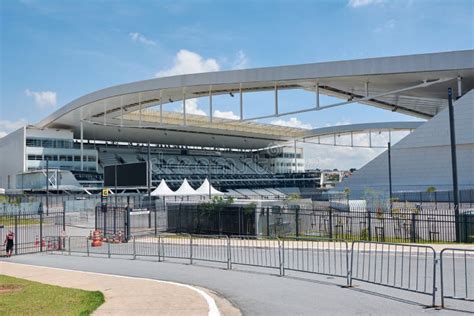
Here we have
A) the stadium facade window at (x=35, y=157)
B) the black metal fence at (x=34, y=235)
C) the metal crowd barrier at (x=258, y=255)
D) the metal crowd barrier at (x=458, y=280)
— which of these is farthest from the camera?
the stadium facade window at (x=35, y=157)

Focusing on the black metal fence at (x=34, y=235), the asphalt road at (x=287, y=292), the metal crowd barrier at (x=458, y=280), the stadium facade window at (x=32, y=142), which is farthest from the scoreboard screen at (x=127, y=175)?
the stadium facade window at (x=32, y=142)

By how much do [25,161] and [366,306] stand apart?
69853 mm

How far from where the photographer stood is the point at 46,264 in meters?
18.0

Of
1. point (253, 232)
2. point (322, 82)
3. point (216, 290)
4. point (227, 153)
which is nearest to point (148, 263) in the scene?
point (216, 290)

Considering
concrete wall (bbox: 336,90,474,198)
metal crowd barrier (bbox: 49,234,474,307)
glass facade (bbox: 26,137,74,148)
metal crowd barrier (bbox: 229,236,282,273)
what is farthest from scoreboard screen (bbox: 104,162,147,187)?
glass facade (bbox: 26,137,74,148)

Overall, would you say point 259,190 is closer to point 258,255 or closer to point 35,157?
point 35,157

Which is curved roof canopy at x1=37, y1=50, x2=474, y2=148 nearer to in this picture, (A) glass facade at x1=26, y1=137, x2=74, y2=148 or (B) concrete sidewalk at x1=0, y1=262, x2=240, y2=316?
(A) glass facade at x1=26, y1=137, x2=74, y2=148

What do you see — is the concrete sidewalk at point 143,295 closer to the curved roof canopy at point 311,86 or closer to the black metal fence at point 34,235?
the black metal fence at point 34,235

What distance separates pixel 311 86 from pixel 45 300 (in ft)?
124

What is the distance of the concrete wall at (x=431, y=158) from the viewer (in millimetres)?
39031

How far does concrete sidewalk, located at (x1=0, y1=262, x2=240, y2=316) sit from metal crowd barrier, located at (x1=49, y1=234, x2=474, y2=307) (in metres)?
3.34

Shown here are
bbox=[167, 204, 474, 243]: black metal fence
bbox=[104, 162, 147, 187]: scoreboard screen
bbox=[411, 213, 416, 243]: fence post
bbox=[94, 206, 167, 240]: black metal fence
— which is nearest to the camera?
bbox=[411, 213, 416, 243]: fence post

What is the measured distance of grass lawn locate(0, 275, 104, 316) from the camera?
890cm

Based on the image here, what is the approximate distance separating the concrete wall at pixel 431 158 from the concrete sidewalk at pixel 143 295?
32755 millimetres
